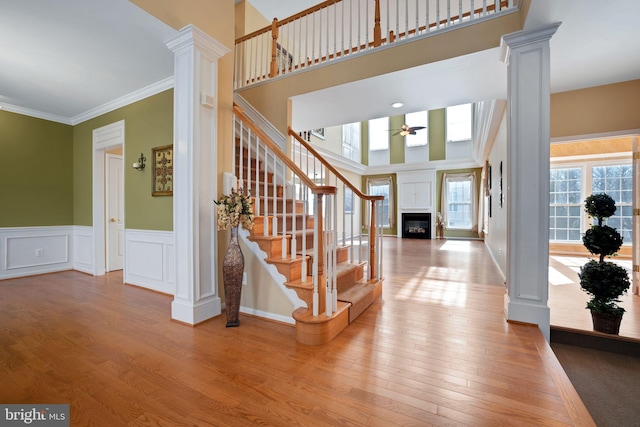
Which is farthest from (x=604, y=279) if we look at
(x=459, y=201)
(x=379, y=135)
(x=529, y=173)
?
(x=379, y=135)

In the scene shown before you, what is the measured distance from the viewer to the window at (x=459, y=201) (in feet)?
32.6

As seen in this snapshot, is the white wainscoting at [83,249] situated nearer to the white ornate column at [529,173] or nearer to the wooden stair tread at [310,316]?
the wooden stair tread at [310,316]

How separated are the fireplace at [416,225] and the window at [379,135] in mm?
2898

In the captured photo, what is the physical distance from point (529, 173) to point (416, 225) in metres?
8.41

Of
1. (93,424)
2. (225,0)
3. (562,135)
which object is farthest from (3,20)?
(562,135)

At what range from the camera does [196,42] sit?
8.59 feet

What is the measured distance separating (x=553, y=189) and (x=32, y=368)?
379 inches

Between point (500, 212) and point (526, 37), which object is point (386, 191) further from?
point (526, 37)

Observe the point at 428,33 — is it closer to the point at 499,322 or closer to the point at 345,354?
the point at 499,322

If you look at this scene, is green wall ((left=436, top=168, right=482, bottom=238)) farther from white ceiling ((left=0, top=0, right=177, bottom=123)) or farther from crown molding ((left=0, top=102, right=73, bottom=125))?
crown molding ((left=0, top=102, right=73, bottom=125))

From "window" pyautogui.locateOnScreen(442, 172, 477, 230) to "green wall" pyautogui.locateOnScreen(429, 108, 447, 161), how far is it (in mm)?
817

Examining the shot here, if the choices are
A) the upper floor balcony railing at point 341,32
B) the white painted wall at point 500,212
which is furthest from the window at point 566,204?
the upper floor balcony railing at point 341,32

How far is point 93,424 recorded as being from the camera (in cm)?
138

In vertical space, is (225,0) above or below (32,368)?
above
